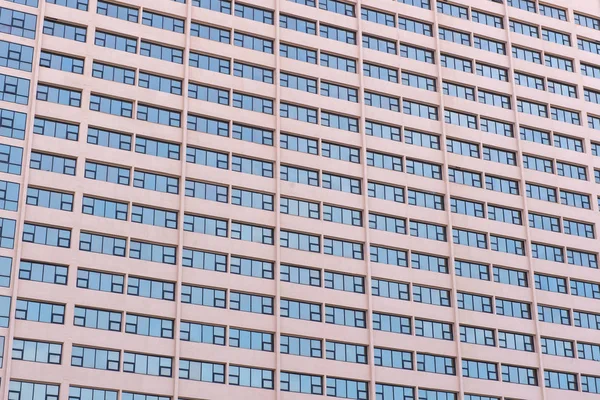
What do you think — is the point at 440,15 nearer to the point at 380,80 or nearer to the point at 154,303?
the point at 380,80

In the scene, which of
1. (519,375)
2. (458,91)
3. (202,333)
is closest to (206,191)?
(202,333)

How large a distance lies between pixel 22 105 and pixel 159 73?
972 centimetres

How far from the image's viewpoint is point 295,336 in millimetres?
68875

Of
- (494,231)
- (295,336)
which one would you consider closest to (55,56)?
(295,336)

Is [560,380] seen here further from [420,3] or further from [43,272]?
[43,272]

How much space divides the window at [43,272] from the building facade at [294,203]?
0.13 meters

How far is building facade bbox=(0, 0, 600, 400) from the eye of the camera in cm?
6481

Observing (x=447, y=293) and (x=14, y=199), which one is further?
(x=447, y=293)

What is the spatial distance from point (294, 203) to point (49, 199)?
640 inches

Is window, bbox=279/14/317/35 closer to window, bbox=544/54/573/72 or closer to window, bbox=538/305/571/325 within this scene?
window, bbox=544/54/573/72

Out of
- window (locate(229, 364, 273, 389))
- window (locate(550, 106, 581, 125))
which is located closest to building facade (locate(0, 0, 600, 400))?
window (locate(229, 364, 273, 389))

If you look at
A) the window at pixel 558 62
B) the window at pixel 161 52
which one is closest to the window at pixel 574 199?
the window at pixel 558 62

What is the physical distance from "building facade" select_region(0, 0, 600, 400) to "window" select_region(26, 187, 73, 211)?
0.44ft

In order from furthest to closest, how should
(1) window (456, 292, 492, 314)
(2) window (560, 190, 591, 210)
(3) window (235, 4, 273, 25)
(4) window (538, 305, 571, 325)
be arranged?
1. (2) window (560, 190, 591, 210)
2. (4) window (538, 305, 571, 325)
3. (3) window (235, 4, 273, 25)
4. (1) window (456, 292, 492, 314)
